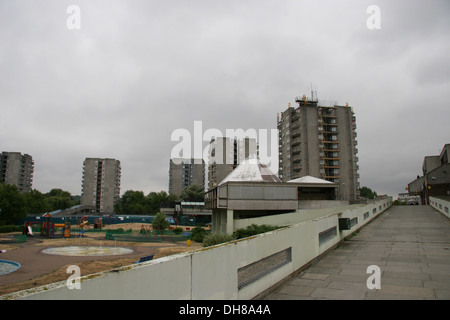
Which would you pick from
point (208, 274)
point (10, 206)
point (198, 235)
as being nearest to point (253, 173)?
point (198, 235)

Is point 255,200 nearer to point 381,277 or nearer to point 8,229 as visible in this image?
point 381,277

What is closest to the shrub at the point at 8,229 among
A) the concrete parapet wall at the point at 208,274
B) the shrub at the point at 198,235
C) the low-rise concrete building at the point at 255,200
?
the shrub at the point at 198,235

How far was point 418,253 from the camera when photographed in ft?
30.6

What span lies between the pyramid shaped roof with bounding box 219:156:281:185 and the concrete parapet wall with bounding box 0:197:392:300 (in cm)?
3567

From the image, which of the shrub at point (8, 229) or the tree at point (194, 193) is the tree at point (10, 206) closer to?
the shrub at point (8, 229)

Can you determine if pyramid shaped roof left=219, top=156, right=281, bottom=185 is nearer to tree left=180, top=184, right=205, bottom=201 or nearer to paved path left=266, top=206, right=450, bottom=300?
paved path left=266, top=206, right=450, bottom=300

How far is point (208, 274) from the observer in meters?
4.06

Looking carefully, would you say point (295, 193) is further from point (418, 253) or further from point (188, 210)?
point (188, 210)

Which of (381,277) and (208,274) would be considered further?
(381,277)

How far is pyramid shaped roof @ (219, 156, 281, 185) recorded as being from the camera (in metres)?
43.2

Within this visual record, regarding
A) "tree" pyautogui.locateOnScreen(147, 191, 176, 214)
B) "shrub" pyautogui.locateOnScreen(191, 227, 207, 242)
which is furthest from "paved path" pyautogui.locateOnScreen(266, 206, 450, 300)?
"tree" pyautogui.locateOnScreen(147, 191, 176, 214)

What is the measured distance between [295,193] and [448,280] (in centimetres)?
3034

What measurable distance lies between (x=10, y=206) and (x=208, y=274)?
71.8m
